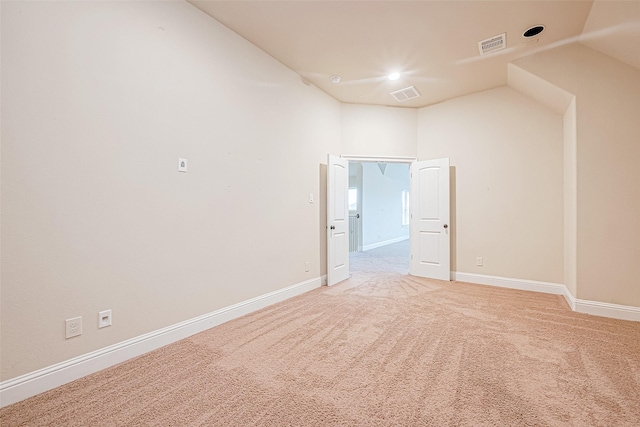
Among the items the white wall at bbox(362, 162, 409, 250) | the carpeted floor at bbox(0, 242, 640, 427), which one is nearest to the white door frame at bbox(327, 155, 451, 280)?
the carpeted floor at bbox(0, 242, 640, 427)

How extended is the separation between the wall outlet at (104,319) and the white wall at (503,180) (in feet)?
14.7

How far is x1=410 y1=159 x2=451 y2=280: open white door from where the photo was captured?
469cm

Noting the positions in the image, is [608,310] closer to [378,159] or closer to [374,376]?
[374,376]

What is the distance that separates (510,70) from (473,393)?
380 cm

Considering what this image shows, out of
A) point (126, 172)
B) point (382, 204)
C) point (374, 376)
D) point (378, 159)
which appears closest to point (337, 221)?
point (378, 159)

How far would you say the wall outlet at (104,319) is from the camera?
202cm

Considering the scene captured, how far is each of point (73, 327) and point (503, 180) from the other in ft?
16.5

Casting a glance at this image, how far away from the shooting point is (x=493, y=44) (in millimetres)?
3154

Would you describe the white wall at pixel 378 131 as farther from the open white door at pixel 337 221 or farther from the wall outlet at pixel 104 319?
the wall outlet at pixel 104 319

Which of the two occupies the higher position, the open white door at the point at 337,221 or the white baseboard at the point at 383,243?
the open white door at the point at 337,221

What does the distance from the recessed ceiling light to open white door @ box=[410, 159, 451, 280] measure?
1943mm

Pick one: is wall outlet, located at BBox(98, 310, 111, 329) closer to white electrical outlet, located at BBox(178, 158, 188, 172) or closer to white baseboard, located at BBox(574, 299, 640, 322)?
white electrical outlet, located at BBox(178, 158, 188, 172)

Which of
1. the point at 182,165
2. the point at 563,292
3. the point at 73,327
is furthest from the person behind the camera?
the point at 563,292

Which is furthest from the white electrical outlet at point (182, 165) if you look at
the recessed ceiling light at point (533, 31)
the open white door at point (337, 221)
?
the recessed ceiling light at point (533, 31)
